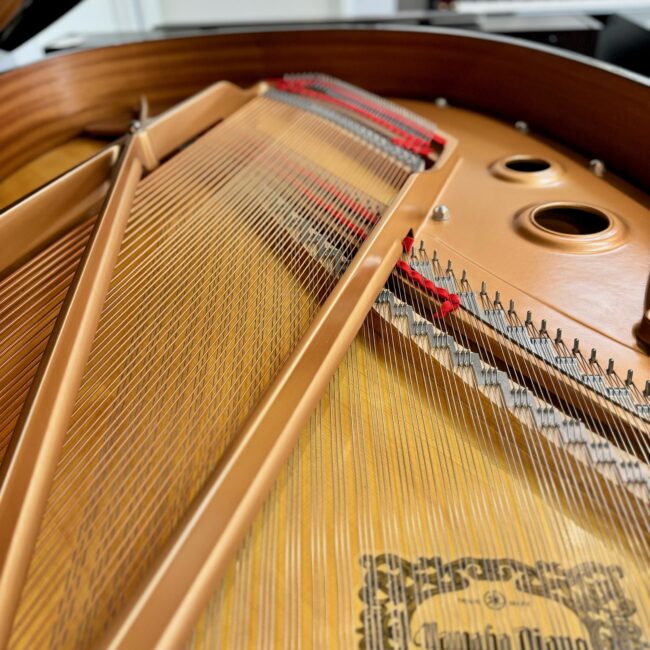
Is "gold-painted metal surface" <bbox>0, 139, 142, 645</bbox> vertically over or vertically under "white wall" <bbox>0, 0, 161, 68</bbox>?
under

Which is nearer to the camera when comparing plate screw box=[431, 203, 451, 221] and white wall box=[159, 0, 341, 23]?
plate screw box=[431, 203, 451, 221]

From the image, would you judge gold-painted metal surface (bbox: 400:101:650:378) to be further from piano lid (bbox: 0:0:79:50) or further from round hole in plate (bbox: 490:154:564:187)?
piano lid (bbox: 0:0:79:50)

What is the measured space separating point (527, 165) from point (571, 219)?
14.5 inches

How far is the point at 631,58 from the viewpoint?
2730mm

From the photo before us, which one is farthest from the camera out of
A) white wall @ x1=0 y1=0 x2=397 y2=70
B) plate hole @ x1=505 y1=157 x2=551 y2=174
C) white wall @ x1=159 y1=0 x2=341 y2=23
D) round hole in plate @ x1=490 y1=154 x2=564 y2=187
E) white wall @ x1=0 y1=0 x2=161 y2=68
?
white wall @ x1=159 y1=0 x2=341 y2=23

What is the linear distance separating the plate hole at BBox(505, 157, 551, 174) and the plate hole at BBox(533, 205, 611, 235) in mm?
282

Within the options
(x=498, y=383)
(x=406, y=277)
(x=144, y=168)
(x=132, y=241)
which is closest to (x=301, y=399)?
(x=498, y=383)

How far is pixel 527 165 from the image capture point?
2170 millimetres

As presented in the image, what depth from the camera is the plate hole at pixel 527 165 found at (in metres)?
2.12

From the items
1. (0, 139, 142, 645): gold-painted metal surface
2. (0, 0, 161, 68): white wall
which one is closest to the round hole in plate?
(0, 139, 142, 645): gold-painted metal surface

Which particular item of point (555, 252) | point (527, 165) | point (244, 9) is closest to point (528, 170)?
point (527, 165)

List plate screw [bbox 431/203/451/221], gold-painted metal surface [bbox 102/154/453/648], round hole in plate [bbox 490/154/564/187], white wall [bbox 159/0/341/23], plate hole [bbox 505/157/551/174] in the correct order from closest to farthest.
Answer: gold-painted metal surface [bbox 102/154/453/648] < plate screw [bbox 431/203/451/221] < round hole in plate [bbox 490/154/564/187] < plate hole [bbox 505/157/551/174] < white wall [bbox 159/0/341/23]

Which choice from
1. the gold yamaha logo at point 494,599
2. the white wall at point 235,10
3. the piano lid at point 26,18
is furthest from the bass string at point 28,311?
the white wall at point 235,10

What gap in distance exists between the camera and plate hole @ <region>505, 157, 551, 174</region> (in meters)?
2.12
